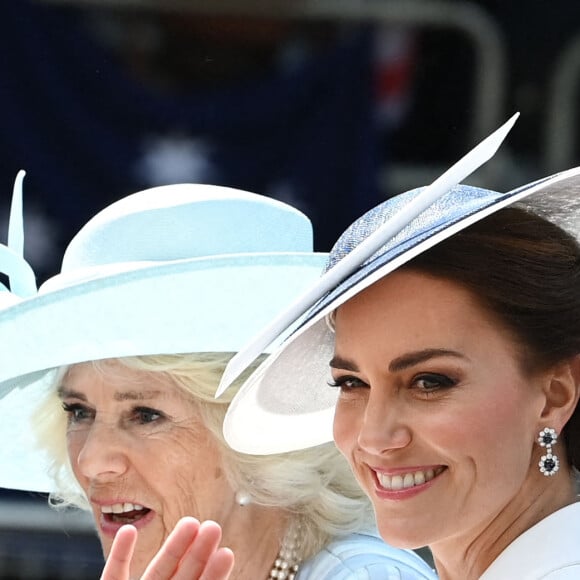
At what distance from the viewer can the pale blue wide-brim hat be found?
292 cm

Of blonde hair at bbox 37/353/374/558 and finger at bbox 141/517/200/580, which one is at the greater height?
blonde hair at bbox 37/353/374/558

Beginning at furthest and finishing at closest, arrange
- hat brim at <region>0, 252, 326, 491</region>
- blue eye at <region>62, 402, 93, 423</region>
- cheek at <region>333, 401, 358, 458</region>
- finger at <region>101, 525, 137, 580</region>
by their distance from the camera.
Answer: blue eye at <region>62, 402, 93, 423</region> → hat brim at <region>0, 252, 326, 491</region> → cheek at <region>333, 401, 358, 458</region> → finger at <region>101, 525, 137, 580</region>

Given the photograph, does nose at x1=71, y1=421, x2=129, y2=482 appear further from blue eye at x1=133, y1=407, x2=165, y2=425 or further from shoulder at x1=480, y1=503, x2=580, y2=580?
shoulder at x1=480, y1=503, x2=580, y2=580

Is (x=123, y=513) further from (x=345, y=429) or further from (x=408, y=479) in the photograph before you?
(x=408, y=479)

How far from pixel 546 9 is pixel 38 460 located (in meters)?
2.72

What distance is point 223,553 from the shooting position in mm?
2123

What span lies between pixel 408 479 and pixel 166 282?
2.56ft

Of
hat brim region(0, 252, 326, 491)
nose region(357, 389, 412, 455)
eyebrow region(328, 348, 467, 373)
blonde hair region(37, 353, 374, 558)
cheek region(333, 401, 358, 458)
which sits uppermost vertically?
hat brim region(0, 252, 326, 491)

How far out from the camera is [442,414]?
7.43 feet

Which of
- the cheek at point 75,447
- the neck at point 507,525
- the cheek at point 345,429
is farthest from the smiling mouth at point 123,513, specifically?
the neck at point 507,525

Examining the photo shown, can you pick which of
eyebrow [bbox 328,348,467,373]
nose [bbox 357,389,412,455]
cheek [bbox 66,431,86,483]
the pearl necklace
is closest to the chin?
nose [bbox 357,389,412,455]

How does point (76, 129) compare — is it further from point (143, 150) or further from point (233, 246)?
point (233, 246)

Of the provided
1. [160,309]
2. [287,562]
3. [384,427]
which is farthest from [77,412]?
[384,427]

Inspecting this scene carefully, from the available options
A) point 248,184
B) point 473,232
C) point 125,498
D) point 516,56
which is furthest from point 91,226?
point 516,56
